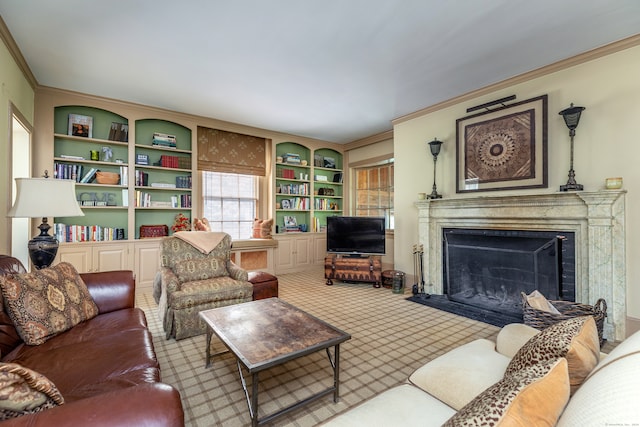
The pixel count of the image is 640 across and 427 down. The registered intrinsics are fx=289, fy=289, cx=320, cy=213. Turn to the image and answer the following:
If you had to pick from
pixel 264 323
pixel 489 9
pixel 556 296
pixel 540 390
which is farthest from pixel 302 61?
pixel 556 296

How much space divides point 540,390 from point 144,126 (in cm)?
529

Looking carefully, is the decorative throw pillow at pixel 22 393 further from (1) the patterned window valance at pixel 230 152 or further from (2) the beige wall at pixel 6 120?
(1) the patterned window valance at pixel 230 152

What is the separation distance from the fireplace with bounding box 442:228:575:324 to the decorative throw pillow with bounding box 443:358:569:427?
2.84 meters

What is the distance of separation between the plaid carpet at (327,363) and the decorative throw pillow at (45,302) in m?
0.73

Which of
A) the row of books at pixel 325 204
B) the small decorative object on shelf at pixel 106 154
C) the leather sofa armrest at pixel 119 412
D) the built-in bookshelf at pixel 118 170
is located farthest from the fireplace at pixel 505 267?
the small decorative object on shelf at pixel 106 154

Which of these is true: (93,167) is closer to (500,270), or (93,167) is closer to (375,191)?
(375,191)

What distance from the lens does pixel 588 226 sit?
9.01 ft

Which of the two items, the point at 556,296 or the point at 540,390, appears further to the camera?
the point at 556,296

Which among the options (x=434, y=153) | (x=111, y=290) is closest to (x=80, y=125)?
(x=111, y=290)

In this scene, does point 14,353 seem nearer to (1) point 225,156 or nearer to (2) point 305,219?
(1) point 225,156

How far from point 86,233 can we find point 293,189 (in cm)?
340

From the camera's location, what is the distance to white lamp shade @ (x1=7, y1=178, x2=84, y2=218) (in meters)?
2.17

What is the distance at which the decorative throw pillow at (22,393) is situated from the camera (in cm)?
75

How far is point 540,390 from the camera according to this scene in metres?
0.66
